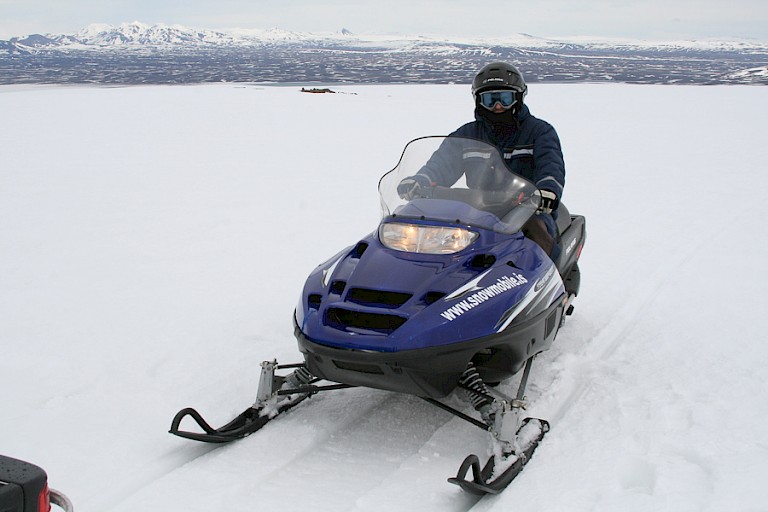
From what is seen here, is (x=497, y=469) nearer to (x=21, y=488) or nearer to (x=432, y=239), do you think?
(x=432, y=239)

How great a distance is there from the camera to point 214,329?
461cm

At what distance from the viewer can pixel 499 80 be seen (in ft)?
13.8

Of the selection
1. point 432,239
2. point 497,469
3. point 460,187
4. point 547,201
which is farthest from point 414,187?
point 497,469

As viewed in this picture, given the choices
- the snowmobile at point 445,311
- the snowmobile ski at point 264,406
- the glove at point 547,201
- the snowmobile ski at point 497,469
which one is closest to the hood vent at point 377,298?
the snowmobile at point 445,311

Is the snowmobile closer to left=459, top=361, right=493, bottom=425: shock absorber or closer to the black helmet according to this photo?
left=459, top=361, right=493, bottom=425: shock absorber

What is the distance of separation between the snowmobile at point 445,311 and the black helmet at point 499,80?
625mm

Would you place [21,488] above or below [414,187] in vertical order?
below

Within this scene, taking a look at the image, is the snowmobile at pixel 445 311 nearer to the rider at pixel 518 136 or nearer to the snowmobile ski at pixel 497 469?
the snowmobile ski at pixel 497 469

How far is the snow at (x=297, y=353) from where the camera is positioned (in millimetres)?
2799

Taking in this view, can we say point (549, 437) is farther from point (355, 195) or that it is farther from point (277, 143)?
point (277, 143)

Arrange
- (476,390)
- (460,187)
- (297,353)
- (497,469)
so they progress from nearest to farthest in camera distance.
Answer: (497,469)
(476,390)
(460,187)
(297,353)

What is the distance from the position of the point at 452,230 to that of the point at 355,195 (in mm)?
6161

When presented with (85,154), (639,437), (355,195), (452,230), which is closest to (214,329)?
→ (452,230)

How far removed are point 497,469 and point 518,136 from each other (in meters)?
2.21
